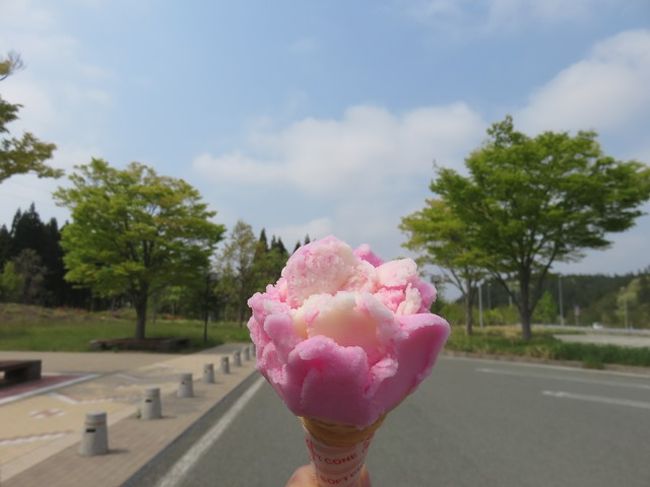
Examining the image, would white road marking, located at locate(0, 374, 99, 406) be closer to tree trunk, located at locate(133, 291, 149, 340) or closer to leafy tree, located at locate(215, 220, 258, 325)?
tree trunk, located at locate(133, 291, 149, 340)

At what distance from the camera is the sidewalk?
211 inches

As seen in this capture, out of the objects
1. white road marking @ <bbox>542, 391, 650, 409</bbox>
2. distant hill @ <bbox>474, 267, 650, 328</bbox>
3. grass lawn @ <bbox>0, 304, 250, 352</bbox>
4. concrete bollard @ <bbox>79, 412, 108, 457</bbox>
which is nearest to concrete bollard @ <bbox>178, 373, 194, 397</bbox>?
concrete bollard @ <bbox>79, 412, 108, 457</bbox>

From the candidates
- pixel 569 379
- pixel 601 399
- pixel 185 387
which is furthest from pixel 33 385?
pixel 569 379

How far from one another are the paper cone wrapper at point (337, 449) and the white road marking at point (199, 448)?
4058mm

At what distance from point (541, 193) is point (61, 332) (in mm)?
26764

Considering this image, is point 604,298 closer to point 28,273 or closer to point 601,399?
point 28,273

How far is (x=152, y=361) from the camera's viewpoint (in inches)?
750

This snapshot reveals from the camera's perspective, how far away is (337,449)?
5.30ft

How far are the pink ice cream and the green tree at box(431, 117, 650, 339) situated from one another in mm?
19369

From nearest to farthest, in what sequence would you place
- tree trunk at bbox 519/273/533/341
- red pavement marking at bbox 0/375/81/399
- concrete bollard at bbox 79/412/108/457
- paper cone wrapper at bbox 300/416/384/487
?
paper cone wrapper at bbox 300/416/384/487 → concrete bollard at bbox 79/412/108/457 → red pavement marking at bbox 0/375/81/399 → tree trunk at bbox 519/273/533/341

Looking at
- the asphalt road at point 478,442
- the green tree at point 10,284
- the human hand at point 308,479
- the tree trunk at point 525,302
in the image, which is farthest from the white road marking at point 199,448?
the green tree at point 10,284

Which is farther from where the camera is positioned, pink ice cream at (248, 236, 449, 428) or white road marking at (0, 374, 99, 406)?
white road marking at (0, 374, 99, 406)

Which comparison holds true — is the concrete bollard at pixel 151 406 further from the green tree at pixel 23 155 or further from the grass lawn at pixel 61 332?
the grass lawn at pixel 61 332

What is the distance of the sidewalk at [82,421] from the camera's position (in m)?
5.35
